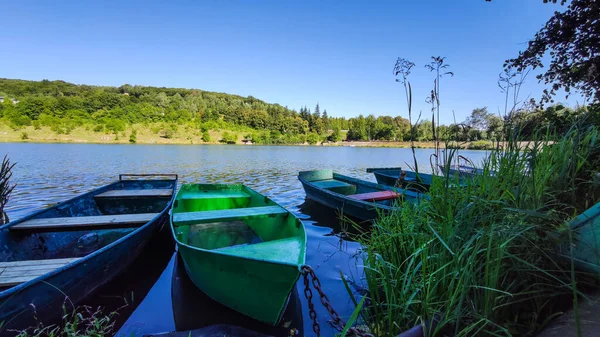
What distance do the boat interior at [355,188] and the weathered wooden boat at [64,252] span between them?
5294 mm

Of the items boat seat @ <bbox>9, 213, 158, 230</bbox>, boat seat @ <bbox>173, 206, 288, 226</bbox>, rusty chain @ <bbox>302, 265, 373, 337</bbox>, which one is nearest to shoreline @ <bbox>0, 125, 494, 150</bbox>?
boat seat @ <bbox>173, 206, 288, 226</bbox>

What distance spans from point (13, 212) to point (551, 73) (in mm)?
15765

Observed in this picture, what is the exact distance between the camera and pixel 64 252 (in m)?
4.70

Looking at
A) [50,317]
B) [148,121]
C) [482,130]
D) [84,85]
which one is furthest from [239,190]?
[84,85]

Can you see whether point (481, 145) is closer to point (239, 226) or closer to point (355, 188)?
point (239, 226)

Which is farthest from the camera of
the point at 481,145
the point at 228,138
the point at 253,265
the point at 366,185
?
the point at 228,138

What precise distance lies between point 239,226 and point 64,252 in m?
3.13

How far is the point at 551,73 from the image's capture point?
593 centimetres

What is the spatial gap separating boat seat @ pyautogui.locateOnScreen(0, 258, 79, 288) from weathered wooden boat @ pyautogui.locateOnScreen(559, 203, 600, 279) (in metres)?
4.94


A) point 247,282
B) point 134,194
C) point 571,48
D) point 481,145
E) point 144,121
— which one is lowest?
point 247,282

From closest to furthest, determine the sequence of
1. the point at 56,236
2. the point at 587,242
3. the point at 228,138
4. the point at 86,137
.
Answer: the point at 587,242 → the point at 56,236 → the point at 86,137 → the point at 228,138

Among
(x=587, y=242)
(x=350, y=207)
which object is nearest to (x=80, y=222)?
(x=350, y=207)

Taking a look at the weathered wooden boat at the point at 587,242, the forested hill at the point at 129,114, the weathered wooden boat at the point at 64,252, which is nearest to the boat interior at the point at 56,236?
the weathered wooden boat at the point at 64,252

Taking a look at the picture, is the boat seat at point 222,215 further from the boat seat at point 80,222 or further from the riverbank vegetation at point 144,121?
the riverbank vegetation at point 144,121
